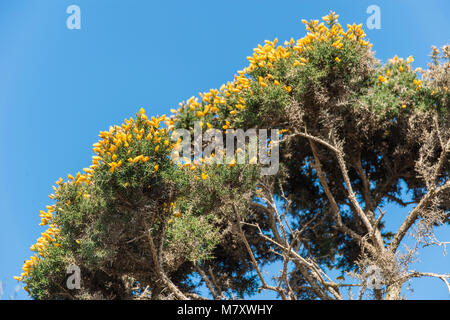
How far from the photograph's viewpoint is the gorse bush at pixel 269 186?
9969mm

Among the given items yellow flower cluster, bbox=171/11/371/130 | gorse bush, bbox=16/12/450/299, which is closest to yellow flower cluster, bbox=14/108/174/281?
gorse bush, bbox=16/12/450/299

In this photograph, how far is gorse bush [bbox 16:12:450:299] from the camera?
997 centimetres

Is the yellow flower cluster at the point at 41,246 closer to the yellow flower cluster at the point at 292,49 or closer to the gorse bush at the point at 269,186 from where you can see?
the gorse bush at the point at 269,186

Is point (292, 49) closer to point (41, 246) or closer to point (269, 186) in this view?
point (269, 186)

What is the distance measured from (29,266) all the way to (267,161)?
5654 mm

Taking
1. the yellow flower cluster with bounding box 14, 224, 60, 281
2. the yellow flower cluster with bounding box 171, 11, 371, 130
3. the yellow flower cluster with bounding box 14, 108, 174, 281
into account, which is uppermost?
the yellow flower cluster with bounding box 171, 11, 371, 130

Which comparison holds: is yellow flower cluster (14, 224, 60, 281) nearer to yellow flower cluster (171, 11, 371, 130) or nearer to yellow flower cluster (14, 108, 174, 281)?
yellow flower cluster (14, 108, 174, 281)

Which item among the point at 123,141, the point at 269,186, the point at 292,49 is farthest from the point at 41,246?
the point at 292,49

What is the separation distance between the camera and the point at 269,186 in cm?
1195

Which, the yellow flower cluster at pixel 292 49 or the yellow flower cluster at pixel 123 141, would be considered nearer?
the yellow flower cluster at pixel 123 141

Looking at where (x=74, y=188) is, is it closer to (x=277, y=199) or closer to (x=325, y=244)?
(x=277, y=199)

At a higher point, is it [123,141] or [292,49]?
[292,49]

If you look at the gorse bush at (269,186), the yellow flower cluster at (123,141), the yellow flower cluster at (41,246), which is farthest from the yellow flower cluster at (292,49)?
the yellow flower cluster at (41,246)

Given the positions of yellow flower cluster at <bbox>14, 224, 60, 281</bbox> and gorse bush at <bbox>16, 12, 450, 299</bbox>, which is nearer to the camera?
gorse bush at <bbox>16, 12, 450, 299</bbox>
